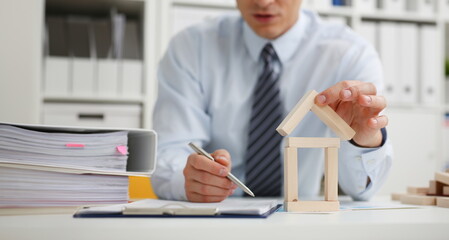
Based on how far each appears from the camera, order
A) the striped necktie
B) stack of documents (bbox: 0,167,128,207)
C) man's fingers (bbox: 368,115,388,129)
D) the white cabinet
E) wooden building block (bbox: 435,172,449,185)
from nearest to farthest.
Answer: stack of documents (bbox: 0,167,128,207)
man's fingers (bbox: 368,115,388,129)
wooden building block (bbox: 435,172,449,185)
the striped necktie
the white cabinet

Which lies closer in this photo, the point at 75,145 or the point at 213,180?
the point at 75,145

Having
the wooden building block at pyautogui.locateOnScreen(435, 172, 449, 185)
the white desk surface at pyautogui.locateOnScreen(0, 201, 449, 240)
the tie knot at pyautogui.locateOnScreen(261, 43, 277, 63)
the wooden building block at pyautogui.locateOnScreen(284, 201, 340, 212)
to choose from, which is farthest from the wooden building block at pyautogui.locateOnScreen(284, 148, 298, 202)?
the tie knot at pyautogui.locateOnScreen(261, 43, 277, 63)

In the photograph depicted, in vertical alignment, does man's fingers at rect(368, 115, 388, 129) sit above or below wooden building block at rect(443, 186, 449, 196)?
above

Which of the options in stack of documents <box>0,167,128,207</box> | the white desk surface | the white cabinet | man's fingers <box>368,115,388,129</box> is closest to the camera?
the white desk surface

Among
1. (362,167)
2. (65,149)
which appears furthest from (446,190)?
(65,149)

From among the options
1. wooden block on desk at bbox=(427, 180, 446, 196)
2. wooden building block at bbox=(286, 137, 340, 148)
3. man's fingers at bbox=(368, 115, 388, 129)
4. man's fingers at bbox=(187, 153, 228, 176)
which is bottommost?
wooden block on desk at bbox=(427, 180, 446, 196)

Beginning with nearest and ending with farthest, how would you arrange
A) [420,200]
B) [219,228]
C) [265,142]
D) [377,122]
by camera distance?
[219,228] < [377,122] < [420,200] < [265,142]

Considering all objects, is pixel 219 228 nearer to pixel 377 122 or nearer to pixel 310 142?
pixel 310 142

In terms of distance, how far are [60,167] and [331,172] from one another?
1.34 feet

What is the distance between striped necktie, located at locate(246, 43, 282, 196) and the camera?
133cm

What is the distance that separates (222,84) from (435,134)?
1514mm

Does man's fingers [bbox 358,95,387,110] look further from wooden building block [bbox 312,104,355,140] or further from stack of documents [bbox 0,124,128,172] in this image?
stack of documents [bbox 0,124,128,172]

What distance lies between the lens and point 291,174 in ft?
2.46

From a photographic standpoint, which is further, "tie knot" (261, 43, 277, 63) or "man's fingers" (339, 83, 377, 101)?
"tie knot" (261, 43, 277, 63)
